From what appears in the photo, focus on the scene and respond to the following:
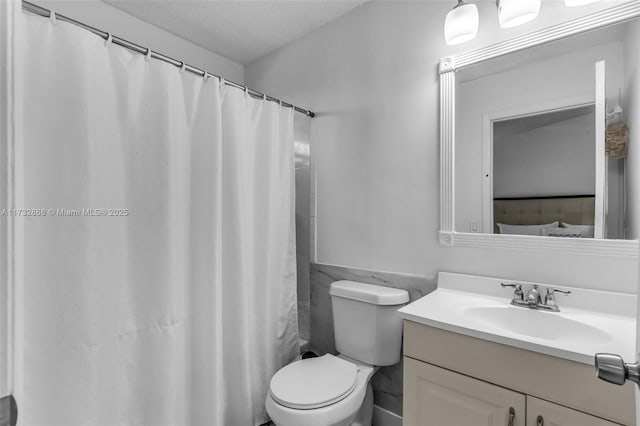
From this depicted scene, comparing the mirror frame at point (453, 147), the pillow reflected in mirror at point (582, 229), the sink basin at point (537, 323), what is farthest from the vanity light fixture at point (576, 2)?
the sink basin at point (537, 323)

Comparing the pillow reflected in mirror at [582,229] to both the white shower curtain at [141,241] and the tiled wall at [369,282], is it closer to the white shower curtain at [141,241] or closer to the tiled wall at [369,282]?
the tiled wall at [369,282]

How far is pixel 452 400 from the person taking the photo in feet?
3.51

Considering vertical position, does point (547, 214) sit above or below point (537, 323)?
above

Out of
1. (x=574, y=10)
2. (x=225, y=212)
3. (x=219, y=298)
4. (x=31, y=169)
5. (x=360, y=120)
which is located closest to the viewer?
(x=31, y=169)

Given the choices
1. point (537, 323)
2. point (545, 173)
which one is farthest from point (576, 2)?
point (537, 323)

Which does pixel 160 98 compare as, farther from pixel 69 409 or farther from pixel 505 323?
pixel 505 323

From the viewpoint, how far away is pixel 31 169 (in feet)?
3.33

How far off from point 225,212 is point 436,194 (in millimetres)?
1090

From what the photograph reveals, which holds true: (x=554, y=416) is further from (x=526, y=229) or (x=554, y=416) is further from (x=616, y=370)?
(x=526, y=229)

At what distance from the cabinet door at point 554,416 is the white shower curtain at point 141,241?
4.10ft

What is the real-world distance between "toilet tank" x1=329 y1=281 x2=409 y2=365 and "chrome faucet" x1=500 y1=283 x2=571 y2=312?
1.60 ft

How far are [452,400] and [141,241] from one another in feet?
4.43

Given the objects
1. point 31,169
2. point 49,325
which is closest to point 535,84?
point 31,169

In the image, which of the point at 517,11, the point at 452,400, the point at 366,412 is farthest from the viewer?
the point at 366,412
